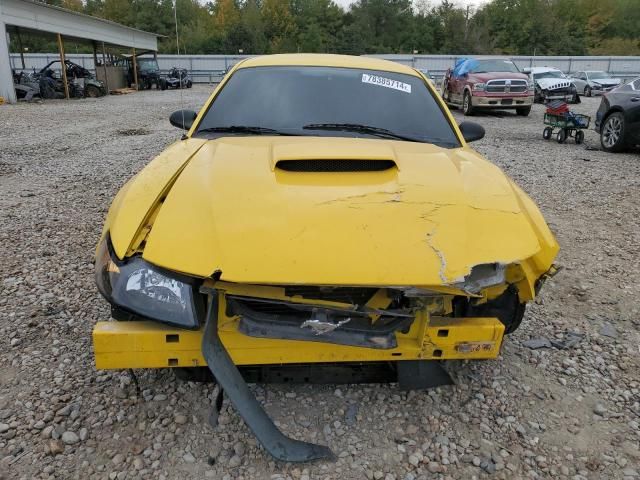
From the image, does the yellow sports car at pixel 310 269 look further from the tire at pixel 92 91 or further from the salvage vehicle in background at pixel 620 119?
the tire at pixel 92 91

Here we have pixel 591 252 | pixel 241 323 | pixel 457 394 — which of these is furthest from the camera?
pixel 591 252

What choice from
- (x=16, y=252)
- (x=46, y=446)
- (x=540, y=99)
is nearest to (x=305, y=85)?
(x=46, y=446)

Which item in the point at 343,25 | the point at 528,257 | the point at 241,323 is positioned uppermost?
the point at 343,25

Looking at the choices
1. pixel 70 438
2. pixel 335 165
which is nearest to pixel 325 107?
pixel 335 165

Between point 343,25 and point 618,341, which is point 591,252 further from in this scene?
point 343,25

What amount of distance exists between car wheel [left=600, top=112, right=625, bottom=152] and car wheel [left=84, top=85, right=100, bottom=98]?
74.4 ft

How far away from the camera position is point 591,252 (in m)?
4.60

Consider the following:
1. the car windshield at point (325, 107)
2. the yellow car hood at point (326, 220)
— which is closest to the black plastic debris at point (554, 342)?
the yellow car hood at point (326, 220)

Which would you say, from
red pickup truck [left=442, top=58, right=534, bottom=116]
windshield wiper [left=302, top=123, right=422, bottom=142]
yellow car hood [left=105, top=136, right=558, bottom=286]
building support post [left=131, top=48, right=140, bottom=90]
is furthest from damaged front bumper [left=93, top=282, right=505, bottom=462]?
building support post [left=131, top=48, right=140, bottom=90]

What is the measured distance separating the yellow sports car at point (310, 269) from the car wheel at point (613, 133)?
834cm

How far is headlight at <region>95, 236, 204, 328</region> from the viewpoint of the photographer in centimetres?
194

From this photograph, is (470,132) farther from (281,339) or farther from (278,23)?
(278,23)

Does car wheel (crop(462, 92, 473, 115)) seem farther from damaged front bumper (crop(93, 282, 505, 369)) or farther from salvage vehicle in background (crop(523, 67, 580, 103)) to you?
damaged front bumper (crop(93, 282, 505, 369))

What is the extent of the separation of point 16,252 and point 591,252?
516 cm
